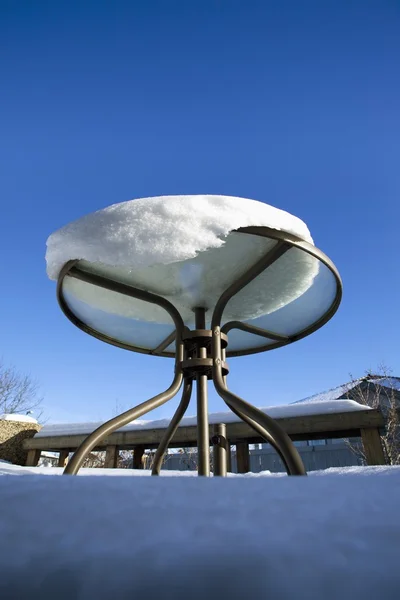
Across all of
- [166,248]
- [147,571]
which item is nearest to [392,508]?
[147,571]

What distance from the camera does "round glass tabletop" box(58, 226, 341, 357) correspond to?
1.75 metres

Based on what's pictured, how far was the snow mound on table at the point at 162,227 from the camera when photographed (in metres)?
1.42

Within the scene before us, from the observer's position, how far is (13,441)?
225 inches

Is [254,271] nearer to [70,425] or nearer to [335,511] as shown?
[335,511]

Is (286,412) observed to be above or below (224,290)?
below

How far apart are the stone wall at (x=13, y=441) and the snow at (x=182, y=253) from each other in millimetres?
4478

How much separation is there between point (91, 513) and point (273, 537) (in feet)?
0.79

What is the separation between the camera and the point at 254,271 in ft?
5.79

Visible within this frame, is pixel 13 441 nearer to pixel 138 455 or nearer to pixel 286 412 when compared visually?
pixel 138 455

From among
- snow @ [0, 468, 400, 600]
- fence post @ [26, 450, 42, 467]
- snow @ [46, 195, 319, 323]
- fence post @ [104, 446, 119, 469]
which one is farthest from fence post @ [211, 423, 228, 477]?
fence post @ [26, 450, 42, 467]

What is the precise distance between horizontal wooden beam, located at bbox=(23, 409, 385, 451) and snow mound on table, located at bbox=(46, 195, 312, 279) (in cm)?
283

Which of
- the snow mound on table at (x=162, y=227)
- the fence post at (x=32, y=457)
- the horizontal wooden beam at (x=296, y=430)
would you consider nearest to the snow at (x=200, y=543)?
the snow mound on table at (x=162, y=227)

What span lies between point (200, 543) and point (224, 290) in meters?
1.73

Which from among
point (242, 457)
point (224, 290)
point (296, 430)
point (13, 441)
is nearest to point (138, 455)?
point (242, 457)
